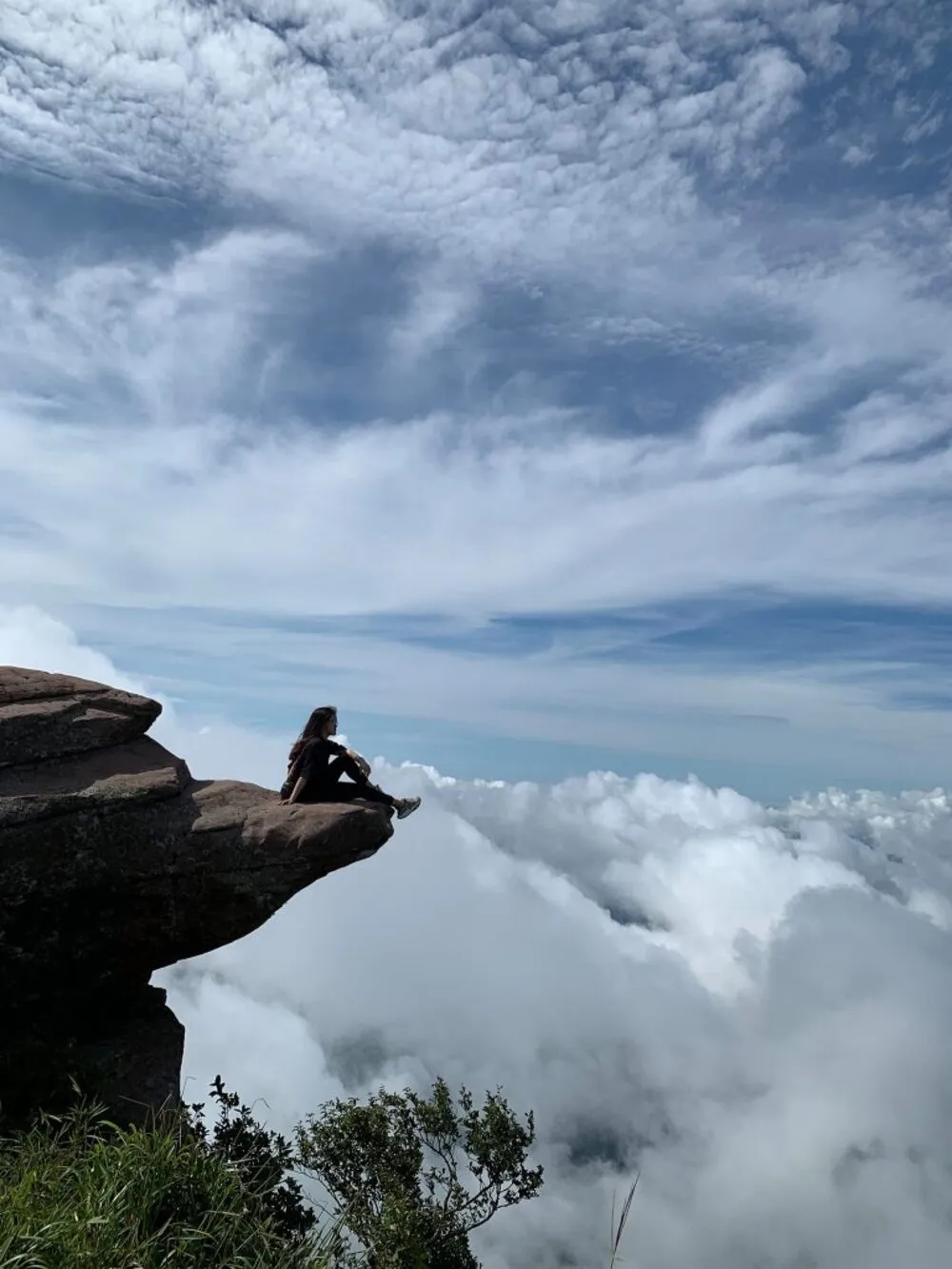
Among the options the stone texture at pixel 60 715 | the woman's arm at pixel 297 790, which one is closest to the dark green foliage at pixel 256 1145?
the woman's arm at pixel 297 790

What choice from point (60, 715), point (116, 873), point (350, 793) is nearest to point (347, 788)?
point (350, 793)

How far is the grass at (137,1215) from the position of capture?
8.47 metres

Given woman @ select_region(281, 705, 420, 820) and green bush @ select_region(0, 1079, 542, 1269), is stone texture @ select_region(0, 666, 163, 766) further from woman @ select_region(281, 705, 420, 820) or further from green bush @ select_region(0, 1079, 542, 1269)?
green bush @ select_region(0, 1079, 542, 1269)

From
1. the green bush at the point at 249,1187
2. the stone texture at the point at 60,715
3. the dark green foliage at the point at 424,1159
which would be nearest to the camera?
the green bush at the point at 249,1187

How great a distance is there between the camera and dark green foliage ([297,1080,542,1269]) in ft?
76.1

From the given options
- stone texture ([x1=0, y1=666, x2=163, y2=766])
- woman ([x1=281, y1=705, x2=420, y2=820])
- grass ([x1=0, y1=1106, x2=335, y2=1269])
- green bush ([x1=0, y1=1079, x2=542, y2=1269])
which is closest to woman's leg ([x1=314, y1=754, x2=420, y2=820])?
woman ([x1=281, y1=705, x2=420, y2=820])

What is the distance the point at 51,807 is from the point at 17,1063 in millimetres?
4854

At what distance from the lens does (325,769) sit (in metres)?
20.7

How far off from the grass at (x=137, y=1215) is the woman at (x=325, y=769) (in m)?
9.52

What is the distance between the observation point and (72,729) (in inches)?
791

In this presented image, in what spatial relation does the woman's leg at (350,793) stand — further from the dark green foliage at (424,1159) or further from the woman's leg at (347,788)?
the dark green foliage at (424,1159)

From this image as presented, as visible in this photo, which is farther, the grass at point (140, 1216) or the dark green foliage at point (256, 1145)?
the dark green foliage at point (256, 1145)

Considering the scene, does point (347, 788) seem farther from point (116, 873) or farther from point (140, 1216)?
point (140, 1216)

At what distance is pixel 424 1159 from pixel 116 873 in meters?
13.3
